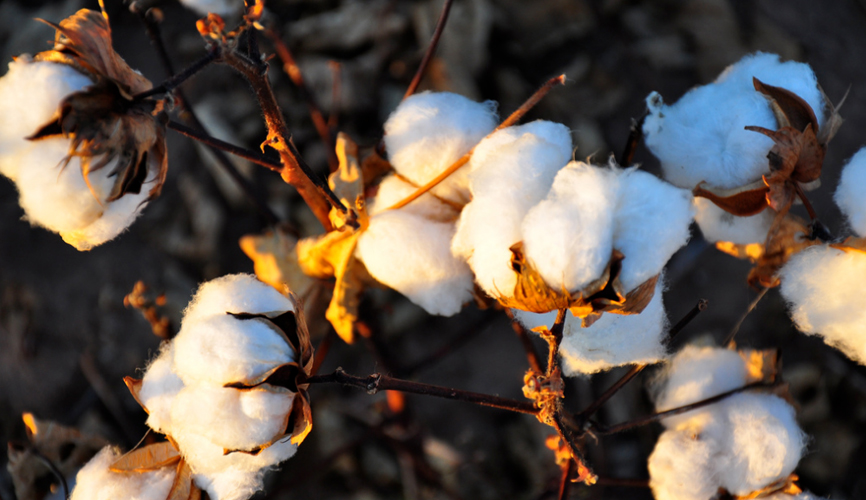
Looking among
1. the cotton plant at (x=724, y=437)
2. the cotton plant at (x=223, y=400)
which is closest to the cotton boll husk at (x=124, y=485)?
the cotton plant at (x=223, y=400)

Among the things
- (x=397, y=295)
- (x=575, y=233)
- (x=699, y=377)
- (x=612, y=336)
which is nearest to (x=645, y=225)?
(x=575, y=233)

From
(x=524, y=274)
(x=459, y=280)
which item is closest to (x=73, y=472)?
(x=459, y=280)

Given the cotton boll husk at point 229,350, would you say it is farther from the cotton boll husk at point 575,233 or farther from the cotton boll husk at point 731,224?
the cotton boll husk at point 731,224

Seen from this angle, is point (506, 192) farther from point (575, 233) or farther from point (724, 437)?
point (724, 437)

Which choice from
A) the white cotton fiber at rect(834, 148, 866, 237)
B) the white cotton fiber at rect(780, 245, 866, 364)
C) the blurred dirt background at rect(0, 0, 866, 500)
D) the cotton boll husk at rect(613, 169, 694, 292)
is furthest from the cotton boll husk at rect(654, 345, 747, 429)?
the blurred dirt background at rect(0, 0, 866, 500)

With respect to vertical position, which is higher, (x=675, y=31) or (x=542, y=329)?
(x=542, y=329)

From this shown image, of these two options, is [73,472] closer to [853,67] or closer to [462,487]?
[462,487]

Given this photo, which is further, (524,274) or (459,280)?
(459,280)
